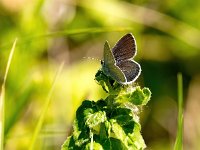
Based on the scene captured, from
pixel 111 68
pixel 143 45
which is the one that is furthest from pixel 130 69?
pixel 143 45

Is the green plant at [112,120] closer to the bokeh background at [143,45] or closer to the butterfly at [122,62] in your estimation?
the butterfly at [122,62]

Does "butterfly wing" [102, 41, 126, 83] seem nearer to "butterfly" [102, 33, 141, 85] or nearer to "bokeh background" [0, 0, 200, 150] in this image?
"butterfly" [102, 33, 141, 85]

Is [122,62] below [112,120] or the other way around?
the other way around

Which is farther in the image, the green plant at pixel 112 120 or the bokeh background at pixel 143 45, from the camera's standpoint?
the bokeh background at pixel 143 45

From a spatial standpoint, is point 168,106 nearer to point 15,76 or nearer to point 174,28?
Result: point 174,28

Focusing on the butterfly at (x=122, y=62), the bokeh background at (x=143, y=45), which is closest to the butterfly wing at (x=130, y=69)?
the butterfly at (x=122, y=62)

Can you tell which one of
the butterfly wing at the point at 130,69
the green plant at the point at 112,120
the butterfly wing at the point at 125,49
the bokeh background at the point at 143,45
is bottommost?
the green plant at the point at 112,120

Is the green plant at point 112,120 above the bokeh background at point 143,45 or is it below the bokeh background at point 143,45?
below

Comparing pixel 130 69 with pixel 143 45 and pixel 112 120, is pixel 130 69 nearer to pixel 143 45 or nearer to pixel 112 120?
pixel 112 120
